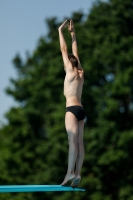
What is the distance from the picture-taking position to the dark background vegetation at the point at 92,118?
120 ft

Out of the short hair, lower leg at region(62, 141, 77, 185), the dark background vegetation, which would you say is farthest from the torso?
the dark background vegetation

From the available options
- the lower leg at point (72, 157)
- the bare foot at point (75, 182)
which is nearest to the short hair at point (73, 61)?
the lower leg at point (72, 157)

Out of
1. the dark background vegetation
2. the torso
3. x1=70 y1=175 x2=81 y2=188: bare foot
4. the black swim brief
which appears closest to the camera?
x1=70 y1=175 x2=81 y2=188: bare foot

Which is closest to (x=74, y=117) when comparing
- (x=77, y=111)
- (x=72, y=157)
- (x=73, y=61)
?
(x=77, y=111)

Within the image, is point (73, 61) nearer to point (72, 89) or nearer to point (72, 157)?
point (72, 89)

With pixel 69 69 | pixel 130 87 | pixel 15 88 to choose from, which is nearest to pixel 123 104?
pixel 130 87

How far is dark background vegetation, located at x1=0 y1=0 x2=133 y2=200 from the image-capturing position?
36.6 m

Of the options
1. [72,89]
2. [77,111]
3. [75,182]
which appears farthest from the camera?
[72,89]

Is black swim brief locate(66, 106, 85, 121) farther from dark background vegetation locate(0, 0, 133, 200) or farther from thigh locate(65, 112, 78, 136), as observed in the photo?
dark background vegetation locate(0, 0, 133, 200)

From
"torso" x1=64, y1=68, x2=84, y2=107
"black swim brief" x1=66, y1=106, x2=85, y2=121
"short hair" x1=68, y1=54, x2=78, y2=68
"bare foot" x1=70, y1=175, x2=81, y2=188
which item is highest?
"short hair" x1=68, y1=54, x2=78, y2=68

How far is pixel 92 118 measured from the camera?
127ft

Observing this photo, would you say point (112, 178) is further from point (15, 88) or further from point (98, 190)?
point (15, 88)

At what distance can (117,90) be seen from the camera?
1441 inches

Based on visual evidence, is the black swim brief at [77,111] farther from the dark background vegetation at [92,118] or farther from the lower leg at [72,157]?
the dark background vegetation at [92,118]
